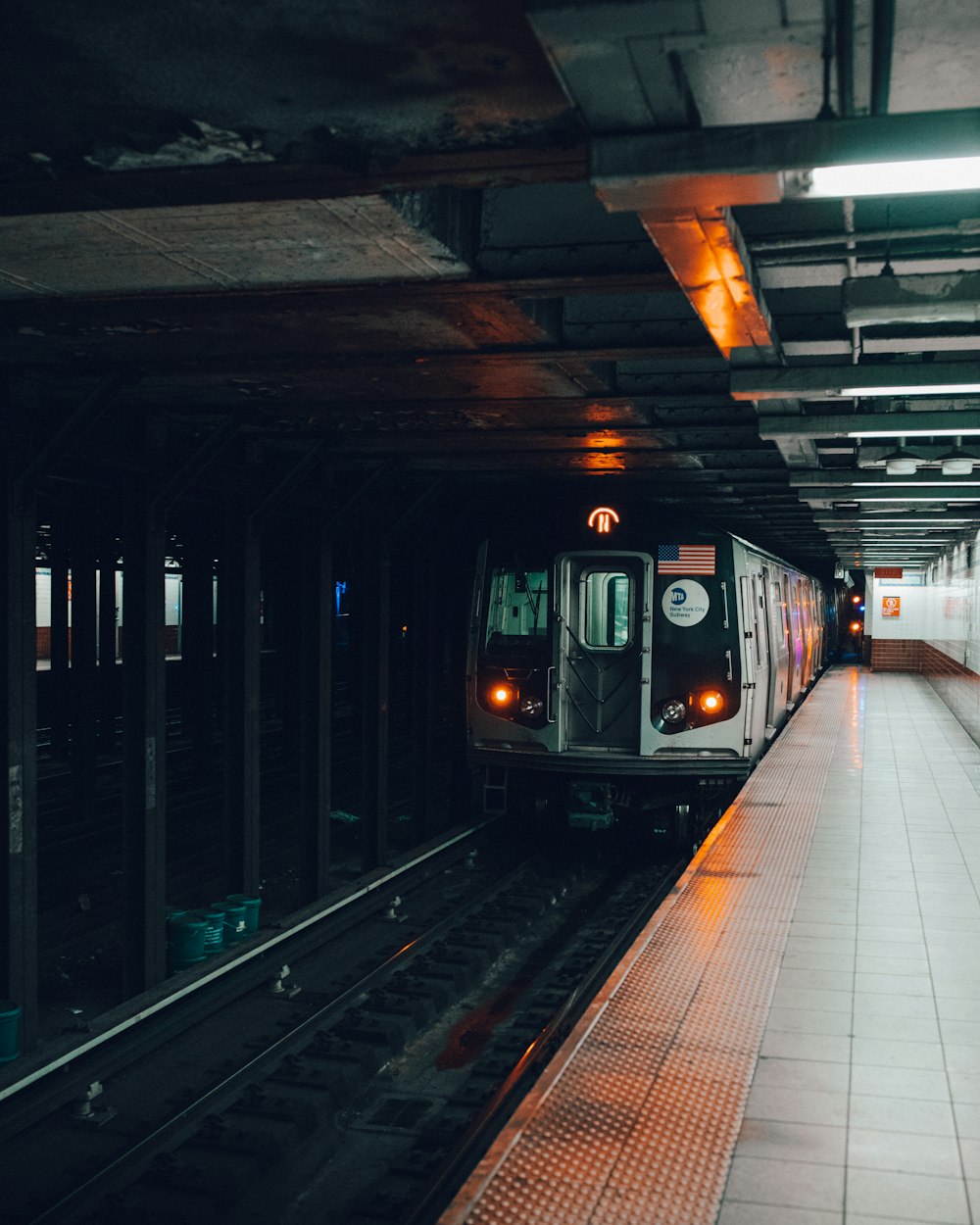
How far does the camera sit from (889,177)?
277cm

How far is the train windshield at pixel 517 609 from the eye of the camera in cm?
1046

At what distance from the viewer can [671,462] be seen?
31.2 feet

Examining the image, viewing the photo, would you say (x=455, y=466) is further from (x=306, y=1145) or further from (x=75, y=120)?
(x=75, y=120)

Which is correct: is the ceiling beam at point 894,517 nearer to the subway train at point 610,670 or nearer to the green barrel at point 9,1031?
the subway train at point 610,670

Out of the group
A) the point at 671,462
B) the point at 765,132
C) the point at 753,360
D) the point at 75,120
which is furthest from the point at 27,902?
the point at 671,462

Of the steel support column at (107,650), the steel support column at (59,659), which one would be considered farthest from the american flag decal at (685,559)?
the steel support column at (59,659)

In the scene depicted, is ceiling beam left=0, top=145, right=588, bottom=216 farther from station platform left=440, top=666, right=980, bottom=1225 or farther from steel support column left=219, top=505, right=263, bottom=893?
steel support column left=219, top=505, right=263, bottom=893

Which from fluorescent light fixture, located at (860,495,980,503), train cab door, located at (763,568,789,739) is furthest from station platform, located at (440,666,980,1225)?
train cab door, located at (763,568,789,739)

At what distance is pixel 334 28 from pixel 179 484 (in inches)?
177

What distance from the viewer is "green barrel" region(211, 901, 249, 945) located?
300 inches

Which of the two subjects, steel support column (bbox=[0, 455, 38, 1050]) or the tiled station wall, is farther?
the tiled station wall

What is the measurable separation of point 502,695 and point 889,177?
7.87 metres

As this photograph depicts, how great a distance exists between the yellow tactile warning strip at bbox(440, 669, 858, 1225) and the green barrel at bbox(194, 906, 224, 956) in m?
2.77

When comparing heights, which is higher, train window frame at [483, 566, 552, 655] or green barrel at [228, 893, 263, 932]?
train window frame at [483, 566, 552, 655]
